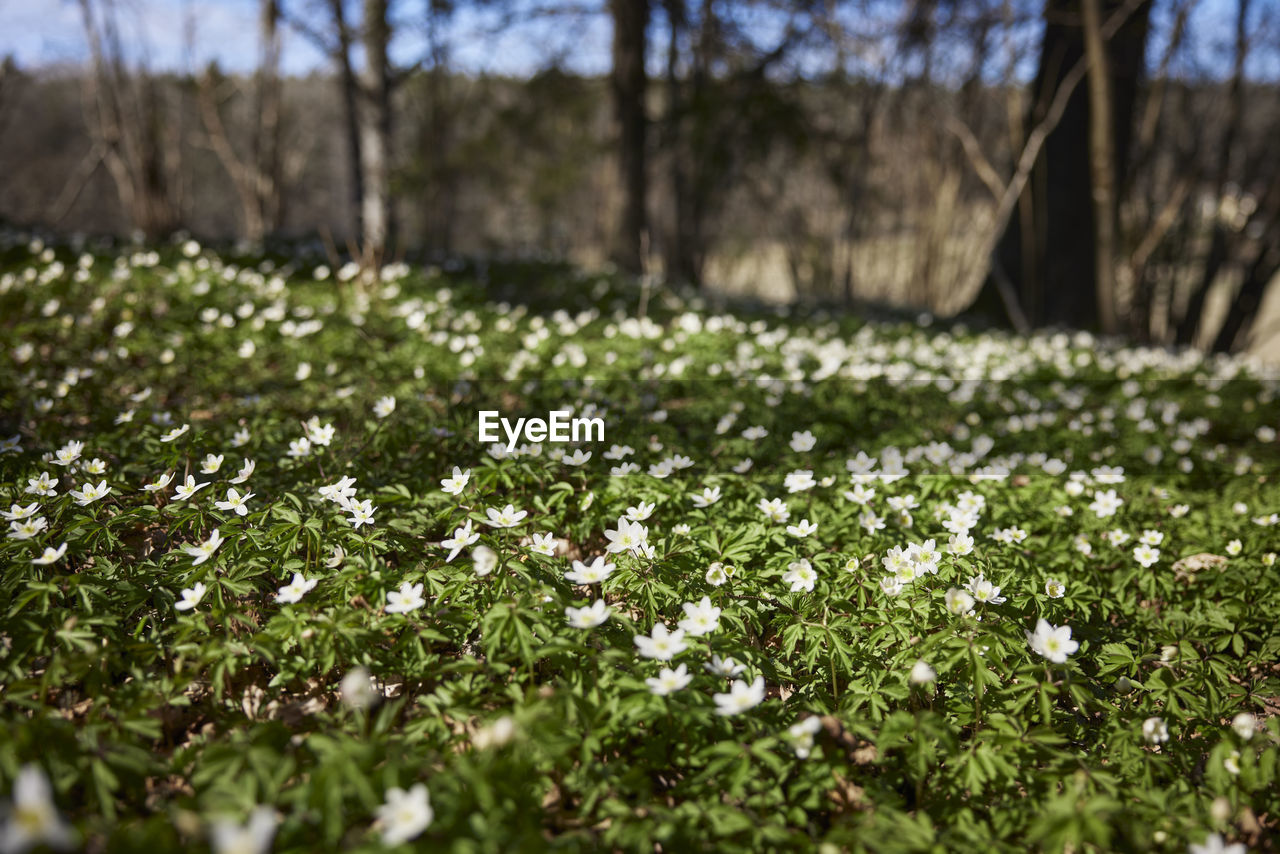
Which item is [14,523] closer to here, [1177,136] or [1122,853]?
[1122,853]

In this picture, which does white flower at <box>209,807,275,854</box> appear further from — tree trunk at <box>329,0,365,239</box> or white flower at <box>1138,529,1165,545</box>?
tree trunk at <box>329,0,365,239</box>

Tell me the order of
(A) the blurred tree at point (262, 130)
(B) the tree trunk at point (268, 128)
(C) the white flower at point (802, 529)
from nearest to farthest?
(C) the white flower at point (802, 529), (B) the tree trunk at point (268, 128), (A) the blurred tree at point (262, 130)

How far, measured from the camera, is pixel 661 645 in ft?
6.20

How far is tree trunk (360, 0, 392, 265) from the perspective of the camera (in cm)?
1000

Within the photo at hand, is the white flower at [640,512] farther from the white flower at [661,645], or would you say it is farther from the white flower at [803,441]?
the white flower at [803,441]

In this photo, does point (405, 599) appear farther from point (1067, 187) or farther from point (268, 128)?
point (268, 128)

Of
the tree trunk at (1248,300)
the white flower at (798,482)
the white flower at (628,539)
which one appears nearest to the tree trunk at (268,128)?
the white flower at (798,482)

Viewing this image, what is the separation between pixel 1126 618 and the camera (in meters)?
2.58

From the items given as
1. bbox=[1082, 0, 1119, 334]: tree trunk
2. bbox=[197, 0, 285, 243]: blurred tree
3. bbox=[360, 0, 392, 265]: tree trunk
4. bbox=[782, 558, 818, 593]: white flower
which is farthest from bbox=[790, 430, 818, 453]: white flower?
bbox=[197, 0, 285, 243]: blurred tree

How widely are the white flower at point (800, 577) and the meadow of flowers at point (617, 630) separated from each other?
10mm

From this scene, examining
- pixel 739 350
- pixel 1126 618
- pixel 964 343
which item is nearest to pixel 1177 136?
pixel 964 343

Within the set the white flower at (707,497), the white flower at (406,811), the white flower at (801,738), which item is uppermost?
the white flower at (707,497)

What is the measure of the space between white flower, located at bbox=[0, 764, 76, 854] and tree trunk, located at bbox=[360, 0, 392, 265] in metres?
9.86

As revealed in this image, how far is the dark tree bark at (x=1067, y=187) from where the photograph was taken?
9008 millimetres
